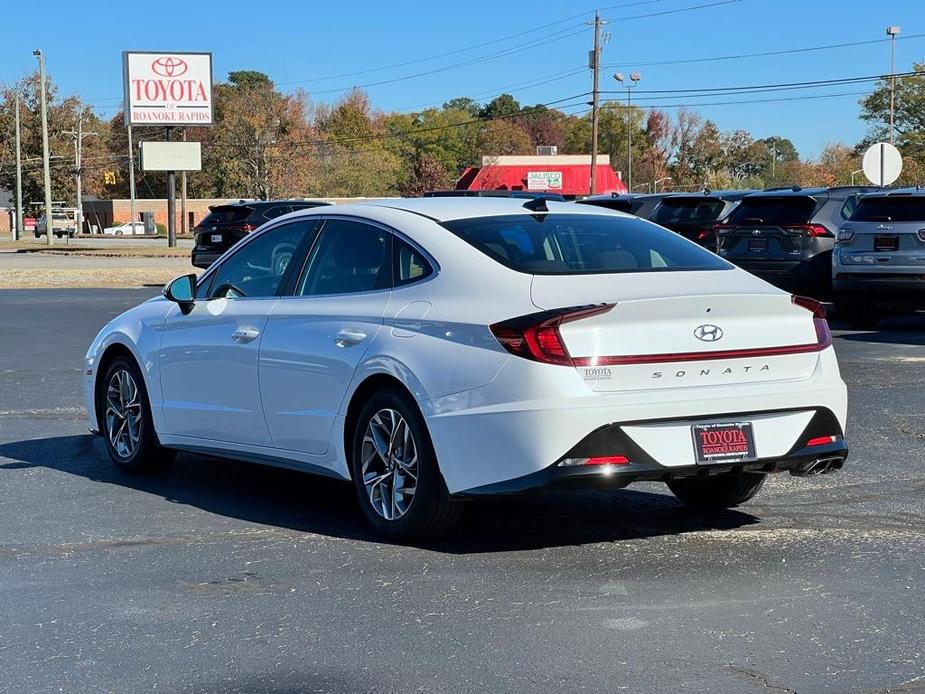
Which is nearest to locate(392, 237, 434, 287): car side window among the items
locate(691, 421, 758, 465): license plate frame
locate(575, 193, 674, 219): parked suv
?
locate(691, 421, 758, 465): license plate frame

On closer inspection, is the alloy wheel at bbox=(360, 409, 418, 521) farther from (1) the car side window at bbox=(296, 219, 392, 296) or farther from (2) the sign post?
(2) the sign post

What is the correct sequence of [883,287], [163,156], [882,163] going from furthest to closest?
[163,156] → [882,163] → [883,287]

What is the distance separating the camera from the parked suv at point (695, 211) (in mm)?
21547

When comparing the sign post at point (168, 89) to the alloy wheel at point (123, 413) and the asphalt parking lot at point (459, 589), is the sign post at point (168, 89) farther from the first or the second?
the asphalt parking lot at point (459, 589)

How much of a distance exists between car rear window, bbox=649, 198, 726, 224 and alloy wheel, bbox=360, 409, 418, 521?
15672 mm

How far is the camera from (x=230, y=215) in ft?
98.4

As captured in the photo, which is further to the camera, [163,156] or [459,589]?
[163,156]

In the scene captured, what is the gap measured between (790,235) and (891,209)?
1.75m

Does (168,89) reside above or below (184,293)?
above

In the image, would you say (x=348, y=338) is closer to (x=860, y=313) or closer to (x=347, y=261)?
(x=347, y=261)

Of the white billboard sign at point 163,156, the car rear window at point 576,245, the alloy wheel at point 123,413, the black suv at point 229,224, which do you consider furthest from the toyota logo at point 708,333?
the white billboard sign at point 163,156

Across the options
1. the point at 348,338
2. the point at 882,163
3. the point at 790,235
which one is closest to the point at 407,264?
the point at 348,338

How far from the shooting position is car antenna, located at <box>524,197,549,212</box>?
7.12m

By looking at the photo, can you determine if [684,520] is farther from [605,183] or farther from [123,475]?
[605,183]
